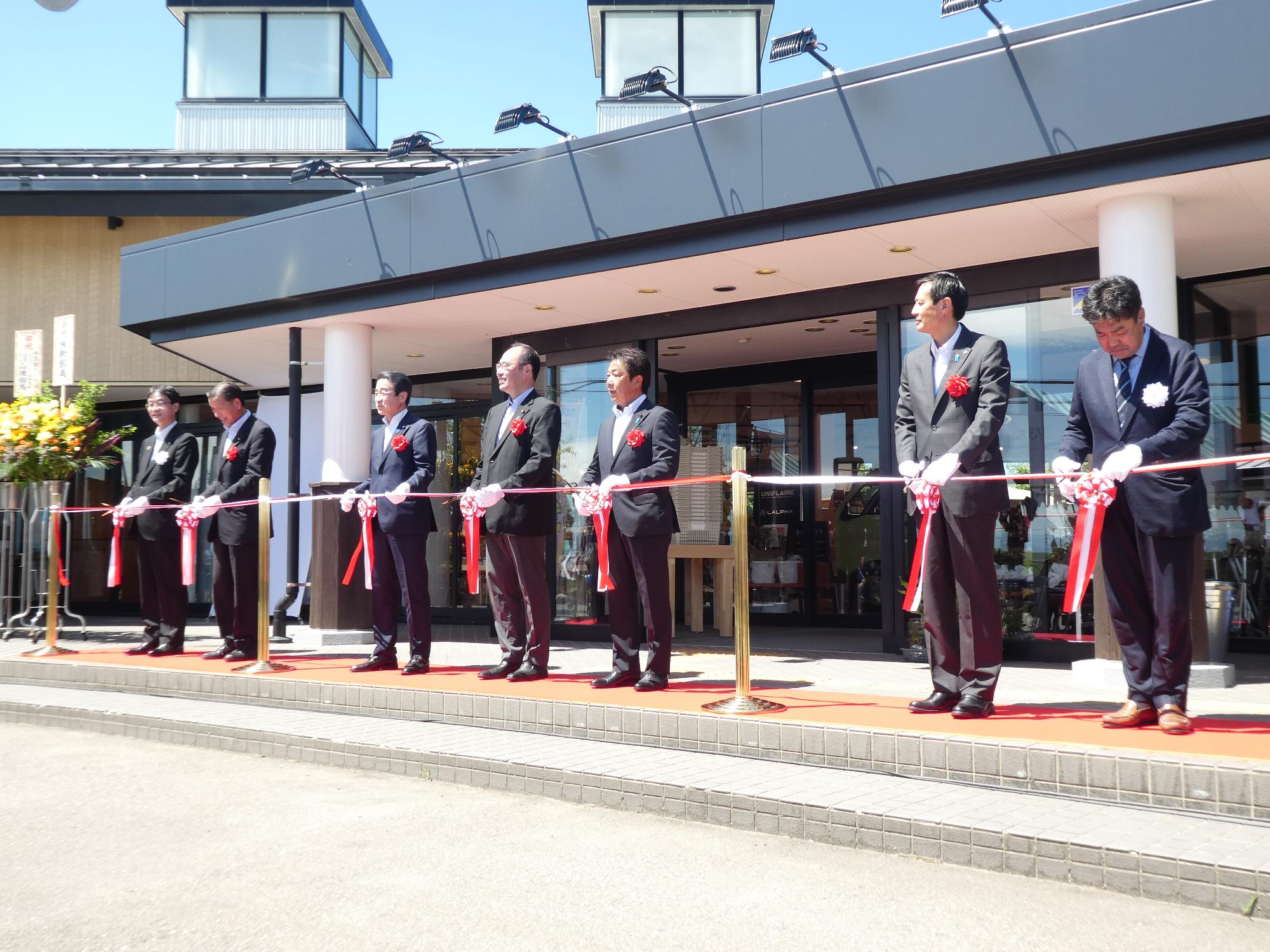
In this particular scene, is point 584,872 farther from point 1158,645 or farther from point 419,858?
point 1158,645

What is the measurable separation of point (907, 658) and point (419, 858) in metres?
4.85

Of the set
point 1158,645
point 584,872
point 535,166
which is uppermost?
point 535,166

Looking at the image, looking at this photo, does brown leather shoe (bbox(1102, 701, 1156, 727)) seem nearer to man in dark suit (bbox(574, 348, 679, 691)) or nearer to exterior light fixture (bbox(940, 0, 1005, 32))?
man in dark suit (bbox(574, 348, 679, 691))

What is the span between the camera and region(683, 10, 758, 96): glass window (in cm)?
2408

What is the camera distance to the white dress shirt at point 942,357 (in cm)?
455

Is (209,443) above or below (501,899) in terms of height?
above

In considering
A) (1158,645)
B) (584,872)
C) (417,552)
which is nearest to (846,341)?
(417,552)

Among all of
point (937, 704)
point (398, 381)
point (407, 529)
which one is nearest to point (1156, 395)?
point (937, 704)

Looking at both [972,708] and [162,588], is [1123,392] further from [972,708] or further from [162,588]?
[162,588]

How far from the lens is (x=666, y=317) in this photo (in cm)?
895

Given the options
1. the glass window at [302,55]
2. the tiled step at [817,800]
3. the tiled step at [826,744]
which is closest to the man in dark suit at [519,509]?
the tiled step at [826,744]

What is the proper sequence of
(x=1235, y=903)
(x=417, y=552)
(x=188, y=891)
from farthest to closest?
(x=417, y=552) → (x=188, y=891) → (x=1235, y=903)

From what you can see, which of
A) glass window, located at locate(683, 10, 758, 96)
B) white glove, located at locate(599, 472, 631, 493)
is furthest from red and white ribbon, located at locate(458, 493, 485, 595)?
glass window, located at locate(683, 10, 758, 96)

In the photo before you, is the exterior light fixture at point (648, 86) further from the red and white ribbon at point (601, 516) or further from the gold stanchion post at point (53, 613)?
the gold stanchion post at point (53, 613)
